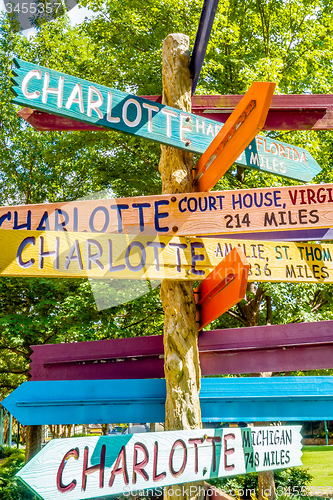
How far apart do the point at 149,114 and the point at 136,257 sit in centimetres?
92

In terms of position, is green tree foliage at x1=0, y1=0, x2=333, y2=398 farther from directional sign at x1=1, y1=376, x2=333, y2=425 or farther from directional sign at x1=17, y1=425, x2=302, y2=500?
directional sign at x1=17, y1=425, x2=302, y2=500

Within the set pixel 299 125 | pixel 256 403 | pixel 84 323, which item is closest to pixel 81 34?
pixel 84 323

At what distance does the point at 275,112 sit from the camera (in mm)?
3406

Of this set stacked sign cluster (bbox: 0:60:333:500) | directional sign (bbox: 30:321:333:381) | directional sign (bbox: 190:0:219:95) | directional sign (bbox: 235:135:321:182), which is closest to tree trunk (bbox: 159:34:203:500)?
directional sign (bbox: 190:0:219:95)

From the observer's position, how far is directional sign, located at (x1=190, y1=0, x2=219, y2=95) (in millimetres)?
2621

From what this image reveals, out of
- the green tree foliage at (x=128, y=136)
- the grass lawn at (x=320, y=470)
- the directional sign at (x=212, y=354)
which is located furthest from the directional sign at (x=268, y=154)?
the grass lawn at (x=320, y=470)

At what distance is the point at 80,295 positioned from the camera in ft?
27.9

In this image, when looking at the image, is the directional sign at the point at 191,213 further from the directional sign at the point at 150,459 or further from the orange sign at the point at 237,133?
the directional sign at the point at 150,459

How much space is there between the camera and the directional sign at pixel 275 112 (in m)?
3.15

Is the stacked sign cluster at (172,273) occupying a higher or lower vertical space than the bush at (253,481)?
higher

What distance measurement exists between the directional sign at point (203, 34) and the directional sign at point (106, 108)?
18.8 inches

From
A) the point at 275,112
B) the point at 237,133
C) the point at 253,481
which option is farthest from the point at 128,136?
the point at 253,481

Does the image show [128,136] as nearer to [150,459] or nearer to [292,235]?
[292,235]

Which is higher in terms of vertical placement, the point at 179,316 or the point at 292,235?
the point at 292,235
